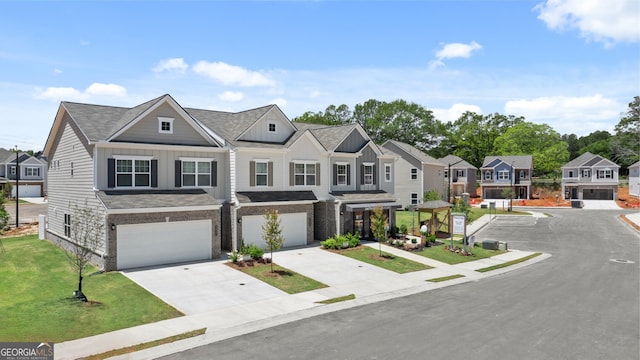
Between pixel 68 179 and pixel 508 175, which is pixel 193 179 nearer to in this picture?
pixel 68 179

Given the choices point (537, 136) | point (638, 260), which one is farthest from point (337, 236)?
point (537, 136)

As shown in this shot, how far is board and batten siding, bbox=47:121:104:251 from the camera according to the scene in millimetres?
23359

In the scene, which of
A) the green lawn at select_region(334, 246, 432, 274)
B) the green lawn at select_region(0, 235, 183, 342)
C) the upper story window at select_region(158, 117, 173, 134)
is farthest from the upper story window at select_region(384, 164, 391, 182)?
the green lawn at select_region(0, 235, 183, 342)

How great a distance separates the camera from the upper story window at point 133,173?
76.7 ft

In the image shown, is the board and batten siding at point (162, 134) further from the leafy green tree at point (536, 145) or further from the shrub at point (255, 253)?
the leafy green tree at point (536, 145)

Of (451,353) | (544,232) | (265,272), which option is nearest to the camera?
(451,353)

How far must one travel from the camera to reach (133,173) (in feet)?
78.0

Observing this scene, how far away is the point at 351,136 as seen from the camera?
112 ft

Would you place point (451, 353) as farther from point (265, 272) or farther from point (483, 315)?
point (265, 272)

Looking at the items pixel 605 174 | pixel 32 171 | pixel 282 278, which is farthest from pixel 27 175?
pixel 605 174

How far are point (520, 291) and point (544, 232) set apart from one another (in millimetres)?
24593

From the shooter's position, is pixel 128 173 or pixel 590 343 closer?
pixel 590 343

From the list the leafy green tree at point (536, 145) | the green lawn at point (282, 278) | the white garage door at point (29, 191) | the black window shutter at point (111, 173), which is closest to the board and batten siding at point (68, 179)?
the black window shutter at point (111, 173)

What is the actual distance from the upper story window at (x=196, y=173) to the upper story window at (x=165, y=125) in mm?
2029
